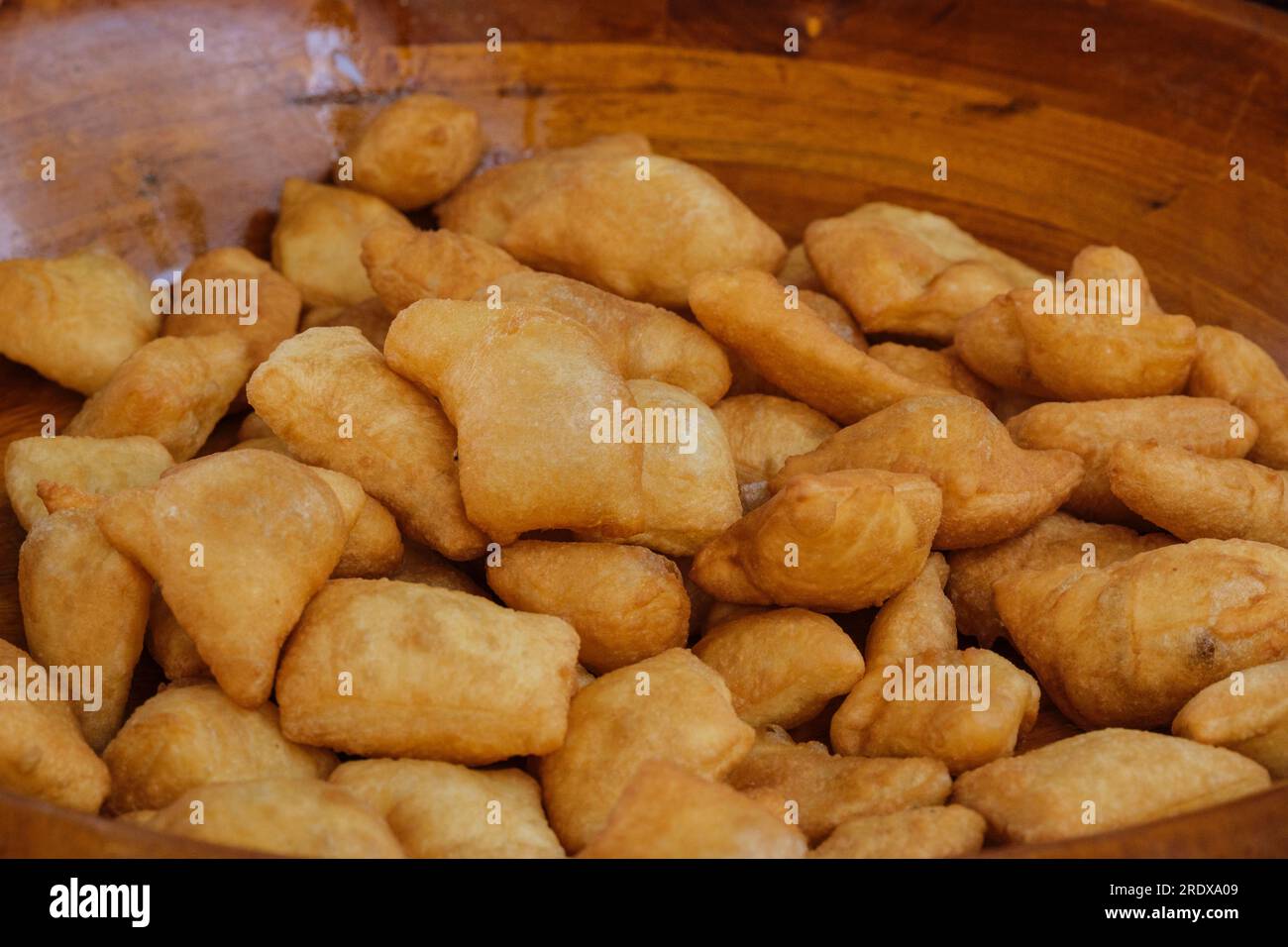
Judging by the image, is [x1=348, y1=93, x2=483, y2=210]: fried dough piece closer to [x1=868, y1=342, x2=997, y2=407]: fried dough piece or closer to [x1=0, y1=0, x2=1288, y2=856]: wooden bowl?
[x1=0, y1=0, x2=1288, y2=856]: wooden bowl

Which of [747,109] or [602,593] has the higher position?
[747,109]

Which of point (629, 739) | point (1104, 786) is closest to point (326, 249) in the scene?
point (629, 739)

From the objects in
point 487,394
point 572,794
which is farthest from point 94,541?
point 572,794

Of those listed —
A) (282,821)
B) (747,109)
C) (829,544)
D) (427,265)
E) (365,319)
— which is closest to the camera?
(282,821)

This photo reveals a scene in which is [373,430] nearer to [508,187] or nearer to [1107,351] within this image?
[508,187]
